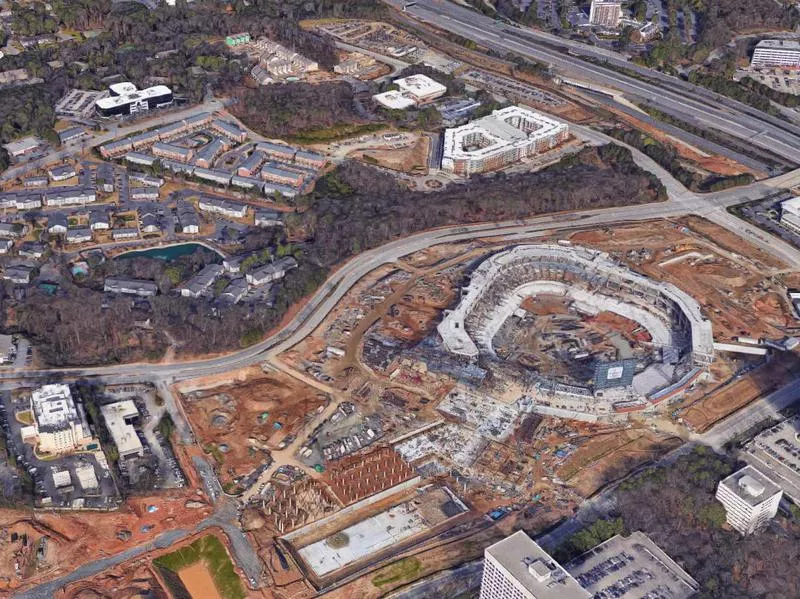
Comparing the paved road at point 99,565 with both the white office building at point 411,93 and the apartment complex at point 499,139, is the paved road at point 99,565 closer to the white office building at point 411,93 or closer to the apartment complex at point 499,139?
the apartment complex at point 499,139

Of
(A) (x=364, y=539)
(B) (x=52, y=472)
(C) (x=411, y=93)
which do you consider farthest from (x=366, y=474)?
(C) (x=411, y=93)

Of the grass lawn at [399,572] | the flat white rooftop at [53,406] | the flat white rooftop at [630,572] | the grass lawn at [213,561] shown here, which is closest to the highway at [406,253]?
the grass lawn at [213,561]

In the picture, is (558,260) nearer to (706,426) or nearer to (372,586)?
(706,426)

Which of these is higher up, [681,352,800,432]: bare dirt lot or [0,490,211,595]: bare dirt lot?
[681,352,800,432]: bare dirt lot

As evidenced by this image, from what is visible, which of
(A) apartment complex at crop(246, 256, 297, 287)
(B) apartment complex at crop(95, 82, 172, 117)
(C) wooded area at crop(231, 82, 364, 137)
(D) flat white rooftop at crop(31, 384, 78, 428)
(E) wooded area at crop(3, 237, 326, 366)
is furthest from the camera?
(B) apartment complex at crop(95, 82, 172, 117)

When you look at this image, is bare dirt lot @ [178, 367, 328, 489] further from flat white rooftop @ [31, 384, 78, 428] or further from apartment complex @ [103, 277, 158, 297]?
apartment complex @ [103, 277, 158, 297]

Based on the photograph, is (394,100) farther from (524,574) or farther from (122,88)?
(524,574)

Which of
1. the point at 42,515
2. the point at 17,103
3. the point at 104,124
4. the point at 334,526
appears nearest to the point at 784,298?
the point at 334,526

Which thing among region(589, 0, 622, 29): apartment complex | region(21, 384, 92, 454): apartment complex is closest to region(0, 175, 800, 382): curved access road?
region(21, 384, 92, 454): apartment complex
